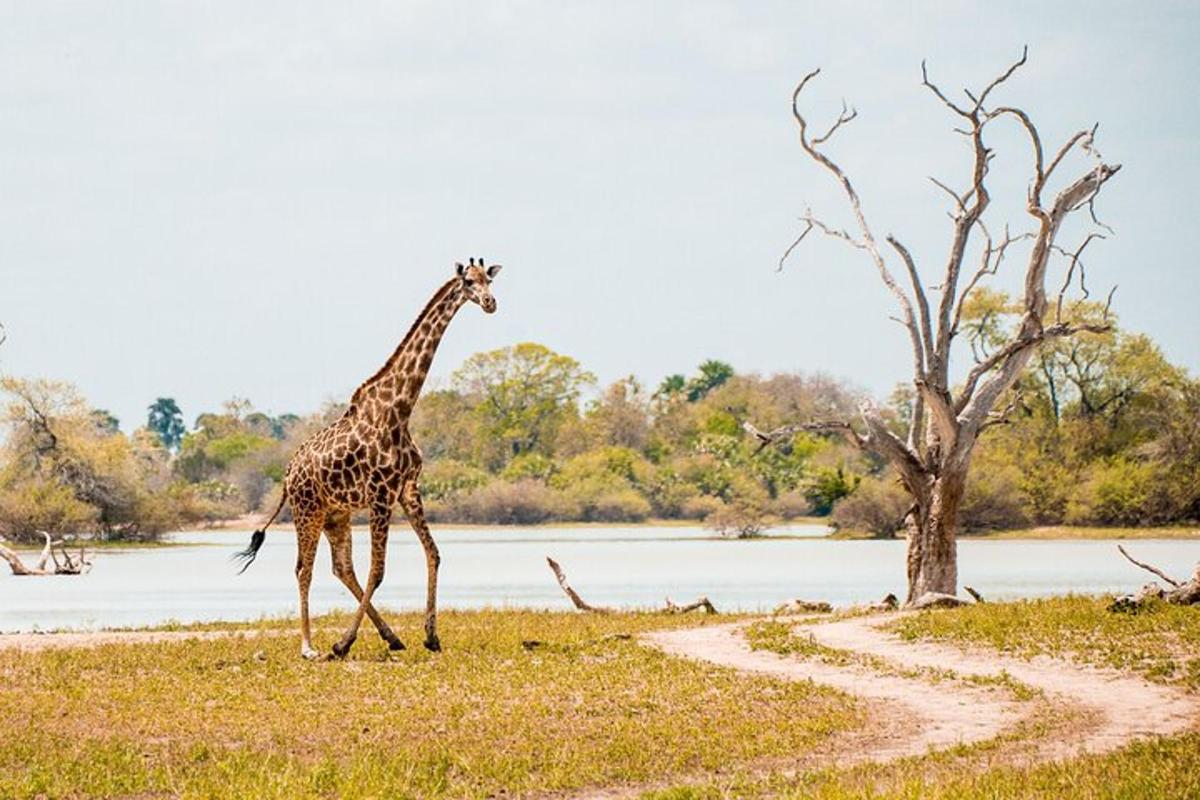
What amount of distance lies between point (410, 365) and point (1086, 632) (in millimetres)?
8141

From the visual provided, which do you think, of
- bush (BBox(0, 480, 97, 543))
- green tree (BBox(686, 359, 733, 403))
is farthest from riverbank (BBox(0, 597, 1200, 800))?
green tree (BBox(686, 359, 733, 403))

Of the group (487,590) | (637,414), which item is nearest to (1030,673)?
(487,590)

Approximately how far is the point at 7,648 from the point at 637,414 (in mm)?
81359

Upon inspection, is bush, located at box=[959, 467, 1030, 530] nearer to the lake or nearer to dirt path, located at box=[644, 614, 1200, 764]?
the lake

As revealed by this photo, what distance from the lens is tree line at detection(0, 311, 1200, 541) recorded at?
63.4 metres

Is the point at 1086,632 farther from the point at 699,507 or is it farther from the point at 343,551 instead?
the point at 699,507

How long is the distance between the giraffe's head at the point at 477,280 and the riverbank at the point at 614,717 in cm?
395

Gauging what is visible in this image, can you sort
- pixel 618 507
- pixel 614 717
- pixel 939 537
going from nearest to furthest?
1. pixel 614 717
2. pixel 939 537
3. pixel 618 507

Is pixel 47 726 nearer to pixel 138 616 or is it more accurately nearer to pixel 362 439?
pixel 362 439

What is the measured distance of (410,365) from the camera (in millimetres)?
20188

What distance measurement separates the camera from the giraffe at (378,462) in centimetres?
1970

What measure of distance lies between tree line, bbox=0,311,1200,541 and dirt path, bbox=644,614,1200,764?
73.8 ft

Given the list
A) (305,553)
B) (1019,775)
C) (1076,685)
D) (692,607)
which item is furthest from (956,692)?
(692,607)

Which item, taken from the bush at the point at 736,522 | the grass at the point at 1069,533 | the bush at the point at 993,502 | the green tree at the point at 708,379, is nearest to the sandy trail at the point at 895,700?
the bush at the point at 993,502
